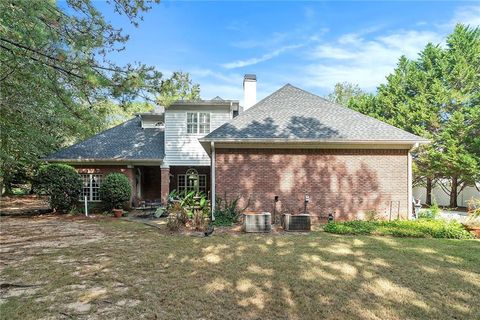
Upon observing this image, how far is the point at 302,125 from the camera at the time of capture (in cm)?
1227

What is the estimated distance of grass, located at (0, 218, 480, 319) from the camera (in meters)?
4.09

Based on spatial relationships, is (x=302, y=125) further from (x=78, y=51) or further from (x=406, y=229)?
(x=78, y=51)

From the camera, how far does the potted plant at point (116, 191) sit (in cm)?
1448

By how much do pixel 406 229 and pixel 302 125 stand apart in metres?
5.37

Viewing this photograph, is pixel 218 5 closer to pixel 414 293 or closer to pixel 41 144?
pixel 41 144

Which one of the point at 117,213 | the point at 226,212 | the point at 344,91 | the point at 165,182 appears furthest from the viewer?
the point at 344,91

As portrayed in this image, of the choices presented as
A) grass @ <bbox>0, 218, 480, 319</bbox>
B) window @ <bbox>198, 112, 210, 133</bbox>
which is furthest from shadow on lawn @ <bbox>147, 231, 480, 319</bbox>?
window @ <bbox>198, 112, 210, 133</bbox>

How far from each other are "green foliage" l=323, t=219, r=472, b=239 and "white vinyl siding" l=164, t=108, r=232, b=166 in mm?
8756

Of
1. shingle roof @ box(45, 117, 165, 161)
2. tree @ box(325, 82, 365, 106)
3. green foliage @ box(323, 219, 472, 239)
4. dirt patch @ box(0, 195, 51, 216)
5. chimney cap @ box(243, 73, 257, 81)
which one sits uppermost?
tree @ box(325, 82, 365, 106)

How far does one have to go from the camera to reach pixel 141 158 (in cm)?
1592

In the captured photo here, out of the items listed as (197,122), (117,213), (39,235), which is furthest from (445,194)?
(39,235)

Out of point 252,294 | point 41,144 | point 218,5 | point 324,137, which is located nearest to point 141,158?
point 41,144

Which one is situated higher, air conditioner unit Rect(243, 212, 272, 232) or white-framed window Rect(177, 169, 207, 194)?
white-framed window Rect(177, 169, 207, 194)

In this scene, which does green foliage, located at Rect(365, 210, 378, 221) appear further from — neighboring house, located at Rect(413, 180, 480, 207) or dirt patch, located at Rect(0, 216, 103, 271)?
neighboring house, located at Rect(413, 180, 480, 207)
